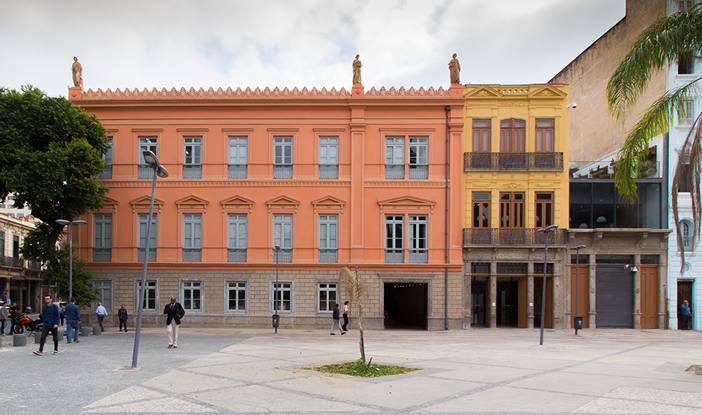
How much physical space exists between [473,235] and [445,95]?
24.6ft

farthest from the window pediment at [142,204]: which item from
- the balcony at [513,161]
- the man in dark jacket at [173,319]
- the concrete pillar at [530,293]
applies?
the concrete pillar at [530,293]

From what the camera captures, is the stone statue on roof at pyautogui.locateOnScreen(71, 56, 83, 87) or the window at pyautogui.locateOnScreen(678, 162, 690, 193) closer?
the window at pyautogui.locateOnScreen(678, 162, 690, 193)

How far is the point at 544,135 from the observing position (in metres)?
29.9

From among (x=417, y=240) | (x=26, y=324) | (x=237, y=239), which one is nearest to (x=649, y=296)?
(x=417, y=240)

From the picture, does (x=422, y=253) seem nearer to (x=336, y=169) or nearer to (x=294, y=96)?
(x=336, y=169)

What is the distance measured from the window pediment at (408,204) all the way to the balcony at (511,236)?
260 centimetres

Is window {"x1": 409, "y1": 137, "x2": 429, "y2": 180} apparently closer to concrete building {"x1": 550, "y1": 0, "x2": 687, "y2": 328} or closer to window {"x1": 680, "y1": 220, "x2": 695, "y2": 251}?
concrete building {"x1": 550, "y1": 0, "x2": 687, "y2": 328}

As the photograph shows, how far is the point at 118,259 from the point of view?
2950 cm

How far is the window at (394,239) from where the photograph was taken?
29.2 m

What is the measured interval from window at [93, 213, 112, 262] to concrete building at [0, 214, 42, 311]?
65.0 feet

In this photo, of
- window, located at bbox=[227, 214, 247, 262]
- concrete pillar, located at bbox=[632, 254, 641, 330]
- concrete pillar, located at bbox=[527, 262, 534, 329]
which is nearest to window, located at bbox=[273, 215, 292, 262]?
window, located at bbox=[227, 214, 247, 262]

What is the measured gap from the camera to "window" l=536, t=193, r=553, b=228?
2955 cm

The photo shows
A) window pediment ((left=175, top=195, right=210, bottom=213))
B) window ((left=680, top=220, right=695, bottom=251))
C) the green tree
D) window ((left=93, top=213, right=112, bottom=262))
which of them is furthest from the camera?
window ((left=680, top=220, right=695, bottom=251))

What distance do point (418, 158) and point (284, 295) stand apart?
10072 millimetres
